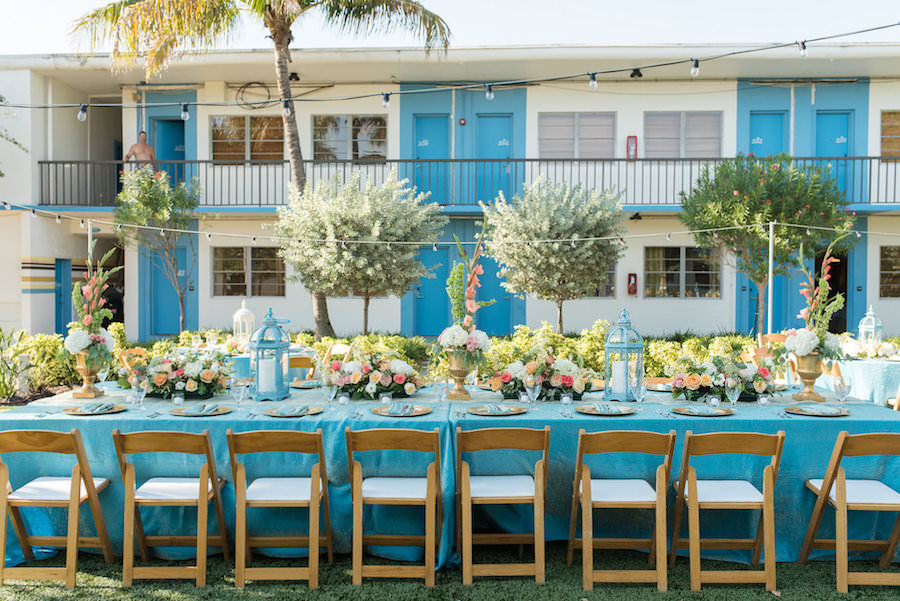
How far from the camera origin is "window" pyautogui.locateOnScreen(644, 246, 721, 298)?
45.6 ft

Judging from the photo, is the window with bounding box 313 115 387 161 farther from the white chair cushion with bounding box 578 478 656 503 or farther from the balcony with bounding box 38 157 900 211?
the white chair cushion with bounding box 578 478 656 503

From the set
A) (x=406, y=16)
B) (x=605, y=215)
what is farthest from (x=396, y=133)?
(x=605, y=215)

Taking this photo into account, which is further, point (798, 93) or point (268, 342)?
point (798, 93)

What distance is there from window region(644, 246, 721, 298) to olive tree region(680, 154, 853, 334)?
2.95 m

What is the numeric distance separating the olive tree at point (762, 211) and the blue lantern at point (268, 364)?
25.1 feet

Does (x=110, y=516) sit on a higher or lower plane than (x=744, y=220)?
lower

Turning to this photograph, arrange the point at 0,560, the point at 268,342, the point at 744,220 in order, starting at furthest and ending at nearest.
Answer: the point at 744,220
the point at 268,342
the point at 0,560

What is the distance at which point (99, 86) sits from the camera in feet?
46.9

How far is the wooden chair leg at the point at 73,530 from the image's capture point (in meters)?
3.41

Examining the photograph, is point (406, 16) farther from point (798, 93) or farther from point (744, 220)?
point (798, 93)

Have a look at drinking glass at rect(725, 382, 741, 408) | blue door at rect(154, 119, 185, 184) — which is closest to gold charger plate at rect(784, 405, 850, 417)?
drinking glass at rect(725, 382, 741, 408)

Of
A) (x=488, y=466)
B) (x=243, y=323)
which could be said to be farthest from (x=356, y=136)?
(x=488, y=466)

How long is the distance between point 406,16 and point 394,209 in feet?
9.47

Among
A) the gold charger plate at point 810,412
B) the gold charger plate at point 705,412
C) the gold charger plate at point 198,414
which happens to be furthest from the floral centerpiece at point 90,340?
the gold charger plate at point 810,412
